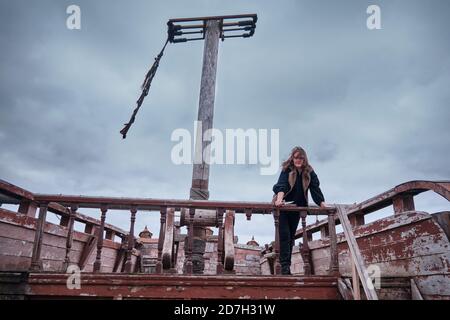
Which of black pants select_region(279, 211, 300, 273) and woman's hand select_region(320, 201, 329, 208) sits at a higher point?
woman's hand select_region(320, 201, 329, 208)

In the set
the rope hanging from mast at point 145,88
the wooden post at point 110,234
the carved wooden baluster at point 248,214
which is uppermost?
the rope hanging from mast at point 145,88

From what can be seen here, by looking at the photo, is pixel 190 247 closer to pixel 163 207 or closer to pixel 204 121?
pixel 163 207

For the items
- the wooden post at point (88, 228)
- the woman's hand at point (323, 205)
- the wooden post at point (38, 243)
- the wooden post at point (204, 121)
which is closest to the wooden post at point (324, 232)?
the woman's hand at point (323, 205)

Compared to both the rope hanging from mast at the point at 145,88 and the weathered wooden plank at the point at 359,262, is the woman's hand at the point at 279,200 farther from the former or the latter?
the rope hanging from mast at the point at 145,88

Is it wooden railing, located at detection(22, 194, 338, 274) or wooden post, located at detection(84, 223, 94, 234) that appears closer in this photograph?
wooden railing, located at detection(22, 194, 338, 274)

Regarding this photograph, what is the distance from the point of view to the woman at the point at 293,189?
11.5ft

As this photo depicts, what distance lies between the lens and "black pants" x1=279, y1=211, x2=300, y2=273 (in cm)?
344

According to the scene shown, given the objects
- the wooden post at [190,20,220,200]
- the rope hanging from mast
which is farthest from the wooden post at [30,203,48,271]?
the rope hanging from mast

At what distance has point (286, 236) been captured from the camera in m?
3.50

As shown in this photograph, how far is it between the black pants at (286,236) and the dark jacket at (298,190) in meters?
0.18

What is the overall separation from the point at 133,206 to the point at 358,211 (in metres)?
2.88

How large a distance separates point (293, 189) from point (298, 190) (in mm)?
61

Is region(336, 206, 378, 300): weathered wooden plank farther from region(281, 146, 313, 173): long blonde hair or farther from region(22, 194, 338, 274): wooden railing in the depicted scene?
region(281, 146, 313, 173): long blonde hair
